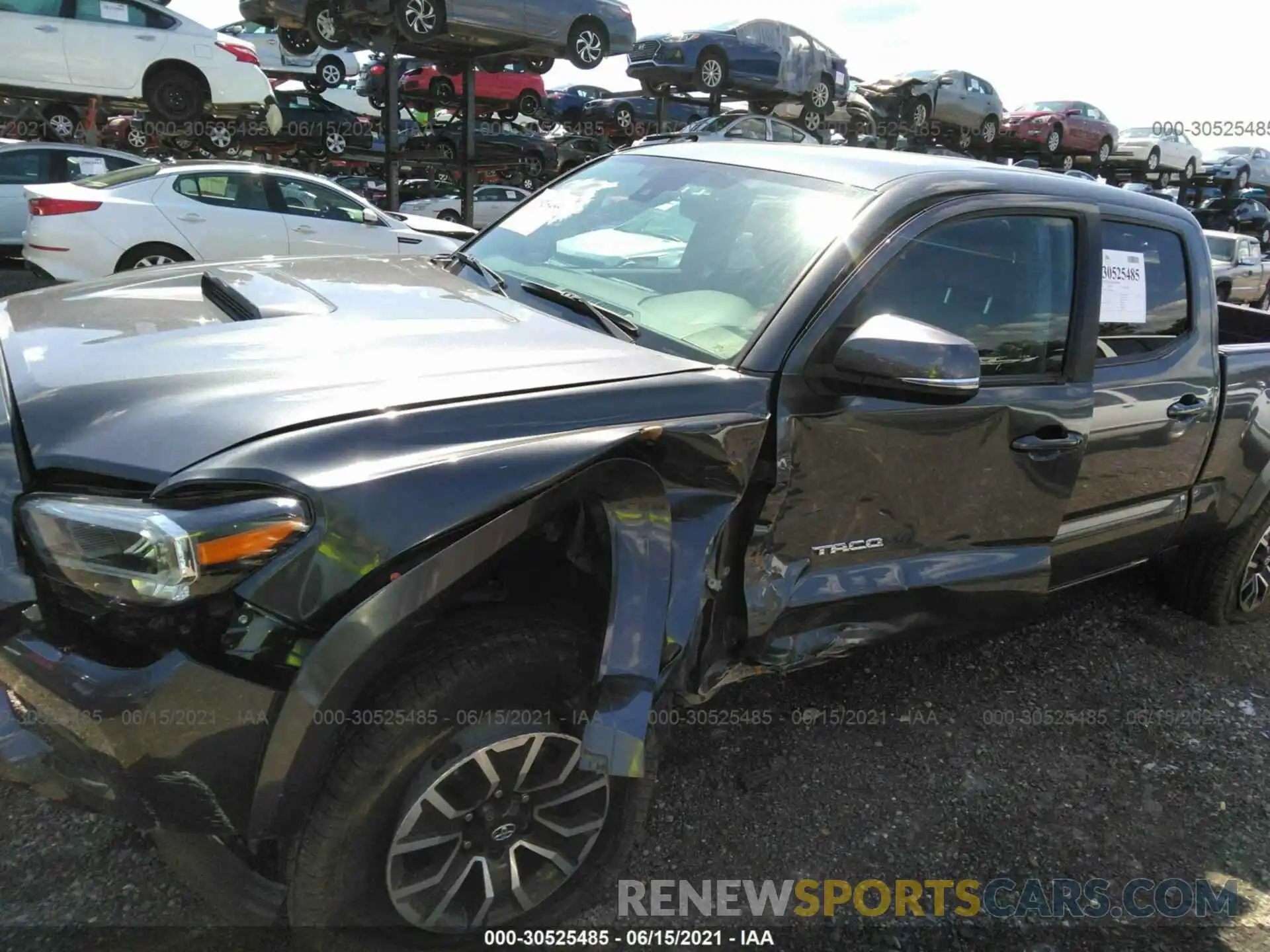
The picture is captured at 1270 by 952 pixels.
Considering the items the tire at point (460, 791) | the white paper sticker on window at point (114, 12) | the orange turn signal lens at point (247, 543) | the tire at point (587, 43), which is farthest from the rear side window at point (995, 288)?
the tire at point (587, 43)

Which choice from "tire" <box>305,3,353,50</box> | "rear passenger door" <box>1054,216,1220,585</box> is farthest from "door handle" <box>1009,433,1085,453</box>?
"tire" <box>305,3,353,50</box>

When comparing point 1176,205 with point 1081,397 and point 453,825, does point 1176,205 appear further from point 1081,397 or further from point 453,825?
point 453,825

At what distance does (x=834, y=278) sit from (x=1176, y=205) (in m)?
1.94

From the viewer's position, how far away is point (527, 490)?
1.68 metres

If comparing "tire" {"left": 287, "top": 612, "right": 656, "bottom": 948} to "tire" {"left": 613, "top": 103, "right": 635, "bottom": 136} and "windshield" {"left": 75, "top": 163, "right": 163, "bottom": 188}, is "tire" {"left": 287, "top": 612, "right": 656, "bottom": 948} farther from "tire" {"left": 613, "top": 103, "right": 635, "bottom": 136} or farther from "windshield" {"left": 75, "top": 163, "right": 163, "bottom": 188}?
"tire" {"left": 613, "top": 103, "right": 635, "bottom": 136}

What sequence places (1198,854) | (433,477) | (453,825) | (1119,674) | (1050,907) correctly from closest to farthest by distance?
(433,477)
(453,825)
(1050,907)
(1198,854)
(1119,674)

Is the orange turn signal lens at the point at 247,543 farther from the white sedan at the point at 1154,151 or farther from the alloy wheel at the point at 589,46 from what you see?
the white sedan at the point at 1154,151

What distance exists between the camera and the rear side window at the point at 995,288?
7.83 feet

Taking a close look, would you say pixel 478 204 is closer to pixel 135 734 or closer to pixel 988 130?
pixel 988 130

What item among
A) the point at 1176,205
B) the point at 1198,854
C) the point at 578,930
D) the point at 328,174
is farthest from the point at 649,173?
the point at 328,174

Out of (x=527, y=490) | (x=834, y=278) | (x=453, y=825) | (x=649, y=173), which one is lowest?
(x=453, y=825)

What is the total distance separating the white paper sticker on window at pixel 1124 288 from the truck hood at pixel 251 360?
1.58 meters

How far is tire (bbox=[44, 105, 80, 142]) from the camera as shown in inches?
503

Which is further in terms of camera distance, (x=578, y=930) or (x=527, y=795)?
(x=578, y=930)
